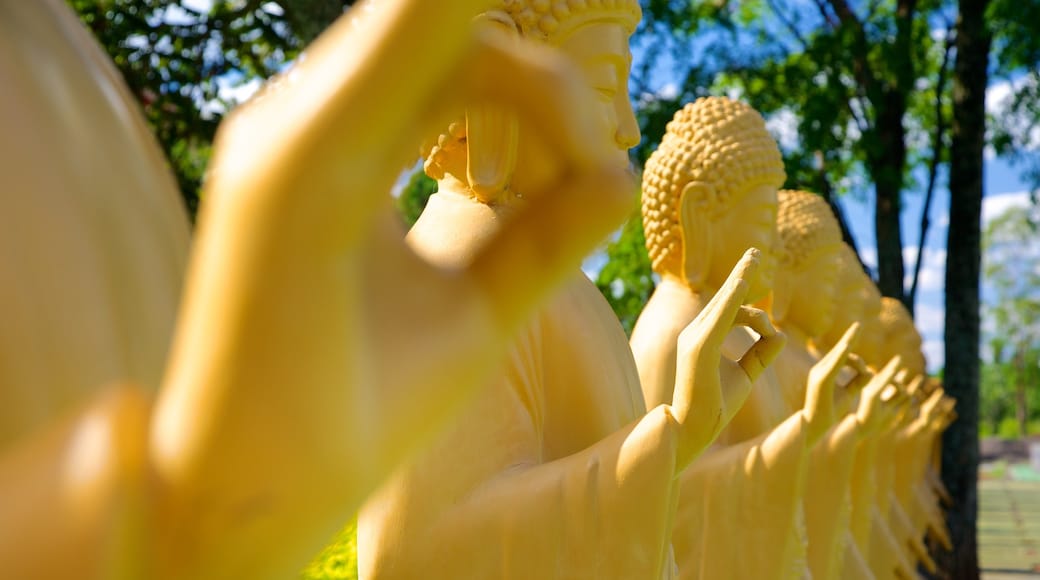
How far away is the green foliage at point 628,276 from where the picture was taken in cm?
914

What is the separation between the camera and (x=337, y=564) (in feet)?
13.9

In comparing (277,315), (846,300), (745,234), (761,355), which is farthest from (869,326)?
(277,315)

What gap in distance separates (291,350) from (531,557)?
1.79 m

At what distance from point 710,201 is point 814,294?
2.25 metres

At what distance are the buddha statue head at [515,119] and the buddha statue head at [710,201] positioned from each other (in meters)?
1.37

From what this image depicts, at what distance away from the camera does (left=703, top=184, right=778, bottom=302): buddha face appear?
165 inches

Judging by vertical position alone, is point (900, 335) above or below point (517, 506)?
below

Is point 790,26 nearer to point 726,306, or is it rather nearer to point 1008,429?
point 726,306

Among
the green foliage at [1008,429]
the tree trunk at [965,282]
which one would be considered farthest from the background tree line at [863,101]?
the green foliage at [1008,429]

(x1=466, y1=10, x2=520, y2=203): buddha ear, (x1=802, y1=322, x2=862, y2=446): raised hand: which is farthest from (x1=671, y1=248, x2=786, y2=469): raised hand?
(x1=802, y1=322, x2=862, y2=446): raised hand

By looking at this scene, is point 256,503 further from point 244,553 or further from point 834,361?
point 834,361

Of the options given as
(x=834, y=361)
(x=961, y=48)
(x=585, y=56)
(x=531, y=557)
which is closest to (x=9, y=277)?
(x=531, y=557)

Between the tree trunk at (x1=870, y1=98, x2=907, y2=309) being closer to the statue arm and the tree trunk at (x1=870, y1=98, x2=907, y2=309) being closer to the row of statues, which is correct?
the statue arm

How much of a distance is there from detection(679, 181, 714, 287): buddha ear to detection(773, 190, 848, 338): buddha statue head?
1958mm
